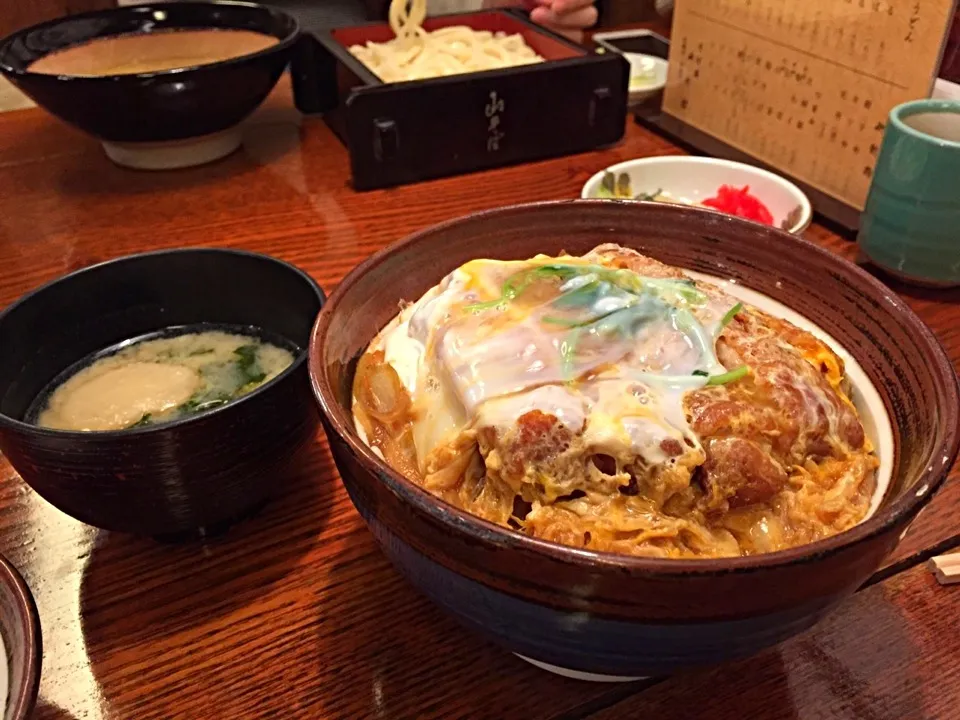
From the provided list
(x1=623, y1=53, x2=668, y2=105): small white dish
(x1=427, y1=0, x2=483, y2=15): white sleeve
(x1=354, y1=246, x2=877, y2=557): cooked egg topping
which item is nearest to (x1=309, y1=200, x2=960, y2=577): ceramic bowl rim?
(x1=354, y1=246, x2=877, y2=557): cooked egg topping

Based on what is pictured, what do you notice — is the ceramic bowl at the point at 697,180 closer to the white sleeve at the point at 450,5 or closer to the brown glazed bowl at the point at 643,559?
the brown glazed bowl at the point at 643,559

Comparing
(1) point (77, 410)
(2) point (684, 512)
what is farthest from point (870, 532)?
(1) point (77, 410)

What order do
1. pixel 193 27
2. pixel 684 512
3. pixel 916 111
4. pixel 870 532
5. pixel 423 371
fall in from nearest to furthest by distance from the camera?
pixel 870 532, pixel 684 512, pixel 423 371, pixel 916 111, pixel 193 27

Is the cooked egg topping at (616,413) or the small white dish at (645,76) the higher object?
the cooked egg topping at (616,413)

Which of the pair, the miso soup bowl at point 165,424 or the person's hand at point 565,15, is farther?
the person's hand at point 565,15

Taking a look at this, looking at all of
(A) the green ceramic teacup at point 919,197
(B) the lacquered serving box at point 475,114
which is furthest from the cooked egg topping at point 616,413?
(B) the lacquered serving box at point 475,114

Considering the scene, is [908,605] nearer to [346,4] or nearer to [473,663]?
[473,663]
